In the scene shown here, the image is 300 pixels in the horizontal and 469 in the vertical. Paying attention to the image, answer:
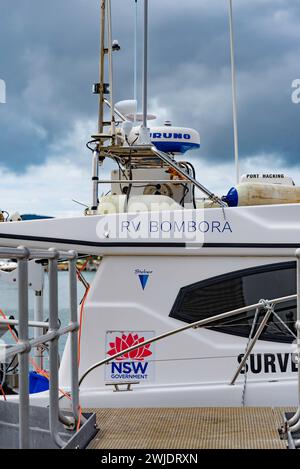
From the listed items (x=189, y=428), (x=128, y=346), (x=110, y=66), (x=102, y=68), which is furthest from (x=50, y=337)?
(x=102, y=68)

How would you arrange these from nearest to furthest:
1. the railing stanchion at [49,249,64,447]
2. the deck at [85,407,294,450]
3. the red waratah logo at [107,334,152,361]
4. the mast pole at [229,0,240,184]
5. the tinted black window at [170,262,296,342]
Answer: the railing stanchion at [49,249,64,447] < the deck at [85,407,294,450] < the red waratah logo at [107,334,152,361] < the tinted black window at [170,262,296,342] < the mast pole at [229,0,240,184]

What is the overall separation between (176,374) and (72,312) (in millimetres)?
1967

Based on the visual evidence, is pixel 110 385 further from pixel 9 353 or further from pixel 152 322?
pixel 9 353

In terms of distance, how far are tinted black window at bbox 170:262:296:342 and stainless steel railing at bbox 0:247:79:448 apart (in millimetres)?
1787

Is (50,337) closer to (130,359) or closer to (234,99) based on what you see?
(130,359)

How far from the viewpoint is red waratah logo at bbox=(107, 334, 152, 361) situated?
5785 mm

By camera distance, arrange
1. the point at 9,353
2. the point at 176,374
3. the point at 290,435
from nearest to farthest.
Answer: the point at 9,353, the point at 290,435, the point at 176,374

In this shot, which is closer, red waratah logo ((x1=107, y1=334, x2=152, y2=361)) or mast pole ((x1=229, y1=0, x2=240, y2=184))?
red waratah logo ((x1=107, y1=334, x2=152, y2=361))

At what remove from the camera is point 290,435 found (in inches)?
157

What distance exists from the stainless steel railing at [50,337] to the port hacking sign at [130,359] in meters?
1.41

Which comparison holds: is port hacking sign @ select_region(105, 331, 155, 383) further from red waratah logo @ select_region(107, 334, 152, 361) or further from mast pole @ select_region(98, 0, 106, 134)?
mast pole @ select_region(98, 0, 106, 134)

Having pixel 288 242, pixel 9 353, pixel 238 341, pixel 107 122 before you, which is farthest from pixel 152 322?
pixel 9 353

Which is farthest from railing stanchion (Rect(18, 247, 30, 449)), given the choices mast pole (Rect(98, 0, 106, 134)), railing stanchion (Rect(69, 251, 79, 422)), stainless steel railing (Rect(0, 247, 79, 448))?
mast pole (Rect(98, 0, 106, 134))

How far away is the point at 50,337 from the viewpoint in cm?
351
